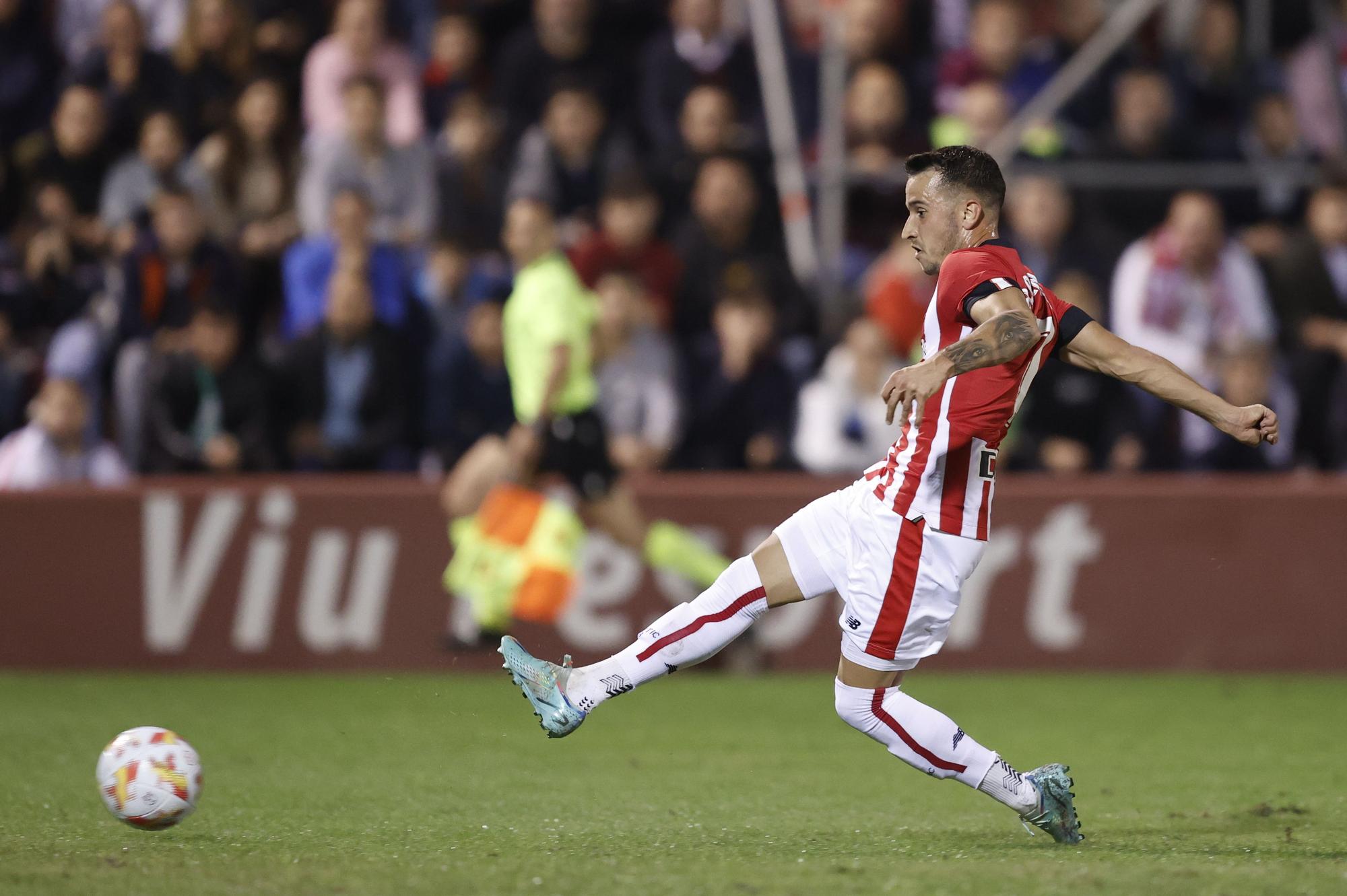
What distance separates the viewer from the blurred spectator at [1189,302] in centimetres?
1141

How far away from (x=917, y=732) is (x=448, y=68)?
857 centimetres

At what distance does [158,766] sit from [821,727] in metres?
3.88

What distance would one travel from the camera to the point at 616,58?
13.2 m

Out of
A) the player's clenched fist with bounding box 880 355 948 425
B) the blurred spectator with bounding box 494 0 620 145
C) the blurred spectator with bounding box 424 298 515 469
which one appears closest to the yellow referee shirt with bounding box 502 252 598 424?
the blurred spectator with bounding box 424 298 515 469

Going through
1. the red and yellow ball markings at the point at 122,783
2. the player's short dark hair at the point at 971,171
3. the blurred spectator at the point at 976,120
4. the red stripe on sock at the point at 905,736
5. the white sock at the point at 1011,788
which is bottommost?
the red and yellow ball markings at the point at 122,783

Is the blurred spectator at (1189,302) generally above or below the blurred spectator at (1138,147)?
below

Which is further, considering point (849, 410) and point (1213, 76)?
point (1213, 76)

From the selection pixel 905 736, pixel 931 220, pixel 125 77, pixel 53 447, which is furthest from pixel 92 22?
pixel 905 736

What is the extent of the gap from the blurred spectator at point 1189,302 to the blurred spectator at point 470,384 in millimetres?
3905

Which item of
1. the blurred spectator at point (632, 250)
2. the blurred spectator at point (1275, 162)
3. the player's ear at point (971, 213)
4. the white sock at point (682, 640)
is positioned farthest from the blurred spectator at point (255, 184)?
the player's ear at point (971, 213)

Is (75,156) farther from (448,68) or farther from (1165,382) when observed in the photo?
(1165,382)

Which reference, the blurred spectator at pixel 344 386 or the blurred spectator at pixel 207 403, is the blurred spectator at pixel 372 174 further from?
the blurred spectator at pixel 207 403

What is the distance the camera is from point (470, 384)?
37.9 ft

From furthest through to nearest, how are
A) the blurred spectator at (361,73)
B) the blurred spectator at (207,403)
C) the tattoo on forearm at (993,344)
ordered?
the blurred spectator at (361,73) → the blurred spectator at (207,403) → the tattoo on forearm at (993,344)
